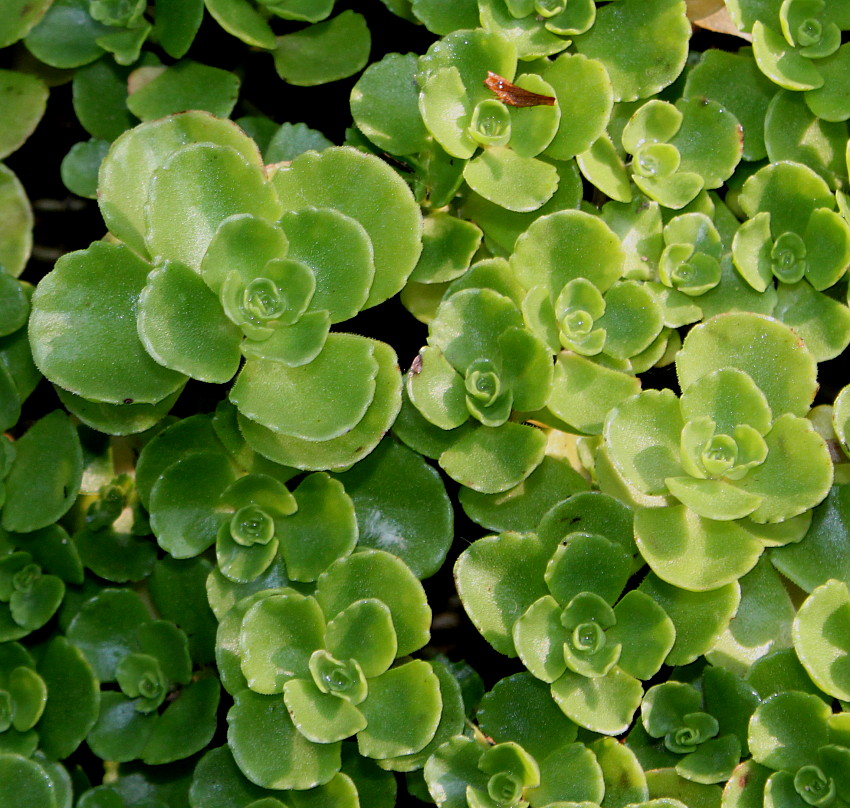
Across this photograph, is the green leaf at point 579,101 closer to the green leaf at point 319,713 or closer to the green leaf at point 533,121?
the green leaf at point 533,121

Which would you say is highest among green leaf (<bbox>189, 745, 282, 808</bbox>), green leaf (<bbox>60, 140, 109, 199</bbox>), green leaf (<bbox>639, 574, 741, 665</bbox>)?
green leaf (<bbox>60, 140, 109, 199</bbox>)

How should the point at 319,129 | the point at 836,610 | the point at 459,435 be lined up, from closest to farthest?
the point at 836,610
the point at 459,435
the point at 319,129

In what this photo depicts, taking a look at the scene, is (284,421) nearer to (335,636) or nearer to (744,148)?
(335,636)

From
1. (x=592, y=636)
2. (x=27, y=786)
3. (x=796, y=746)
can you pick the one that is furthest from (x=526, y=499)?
(x=27, y=786)

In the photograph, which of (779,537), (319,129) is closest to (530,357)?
(779,537)

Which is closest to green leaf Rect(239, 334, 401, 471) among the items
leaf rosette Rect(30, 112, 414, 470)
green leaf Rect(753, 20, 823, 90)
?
leaf rosette Rect(30, 112, 414, 470)

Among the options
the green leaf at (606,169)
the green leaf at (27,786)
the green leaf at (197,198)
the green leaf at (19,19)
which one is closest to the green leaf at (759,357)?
the green leaf at (606,169)

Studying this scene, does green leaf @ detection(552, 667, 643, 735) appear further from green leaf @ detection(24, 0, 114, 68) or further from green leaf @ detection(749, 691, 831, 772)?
green leaf @ detection(24, 0, 114, 68)
